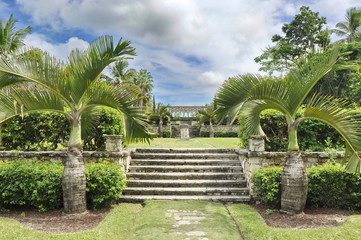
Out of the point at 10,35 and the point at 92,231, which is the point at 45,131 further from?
the point at 10,35

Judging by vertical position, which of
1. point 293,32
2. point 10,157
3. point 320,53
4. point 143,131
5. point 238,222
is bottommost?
point 238,222

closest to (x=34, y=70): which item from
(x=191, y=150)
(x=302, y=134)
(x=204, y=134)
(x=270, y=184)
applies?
(x=191, y=150)

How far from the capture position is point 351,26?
24359mm

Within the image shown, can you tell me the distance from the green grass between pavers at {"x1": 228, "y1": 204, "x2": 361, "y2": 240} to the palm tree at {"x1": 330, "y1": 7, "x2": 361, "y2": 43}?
26181mm

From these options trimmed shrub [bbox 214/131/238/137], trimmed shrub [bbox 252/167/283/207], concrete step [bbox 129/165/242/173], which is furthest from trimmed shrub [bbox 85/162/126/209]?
trimmed shrub [bbox 214/131/238/137]

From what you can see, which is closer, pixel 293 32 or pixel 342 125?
pixel 342 125

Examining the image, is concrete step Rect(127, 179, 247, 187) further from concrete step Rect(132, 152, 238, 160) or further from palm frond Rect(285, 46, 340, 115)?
palm frond Rect(285, 46, 340, 115)

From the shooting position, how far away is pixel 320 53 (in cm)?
461

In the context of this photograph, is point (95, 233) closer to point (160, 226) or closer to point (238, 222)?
point (160, 226)

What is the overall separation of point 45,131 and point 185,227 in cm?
494

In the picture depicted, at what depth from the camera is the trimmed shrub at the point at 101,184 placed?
4953mm

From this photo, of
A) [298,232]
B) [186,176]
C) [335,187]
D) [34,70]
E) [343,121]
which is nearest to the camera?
[298,232]

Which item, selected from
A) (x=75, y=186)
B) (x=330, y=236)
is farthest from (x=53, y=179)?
(x=330, y=236)

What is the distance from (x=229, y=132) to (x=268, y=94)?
825 inches
